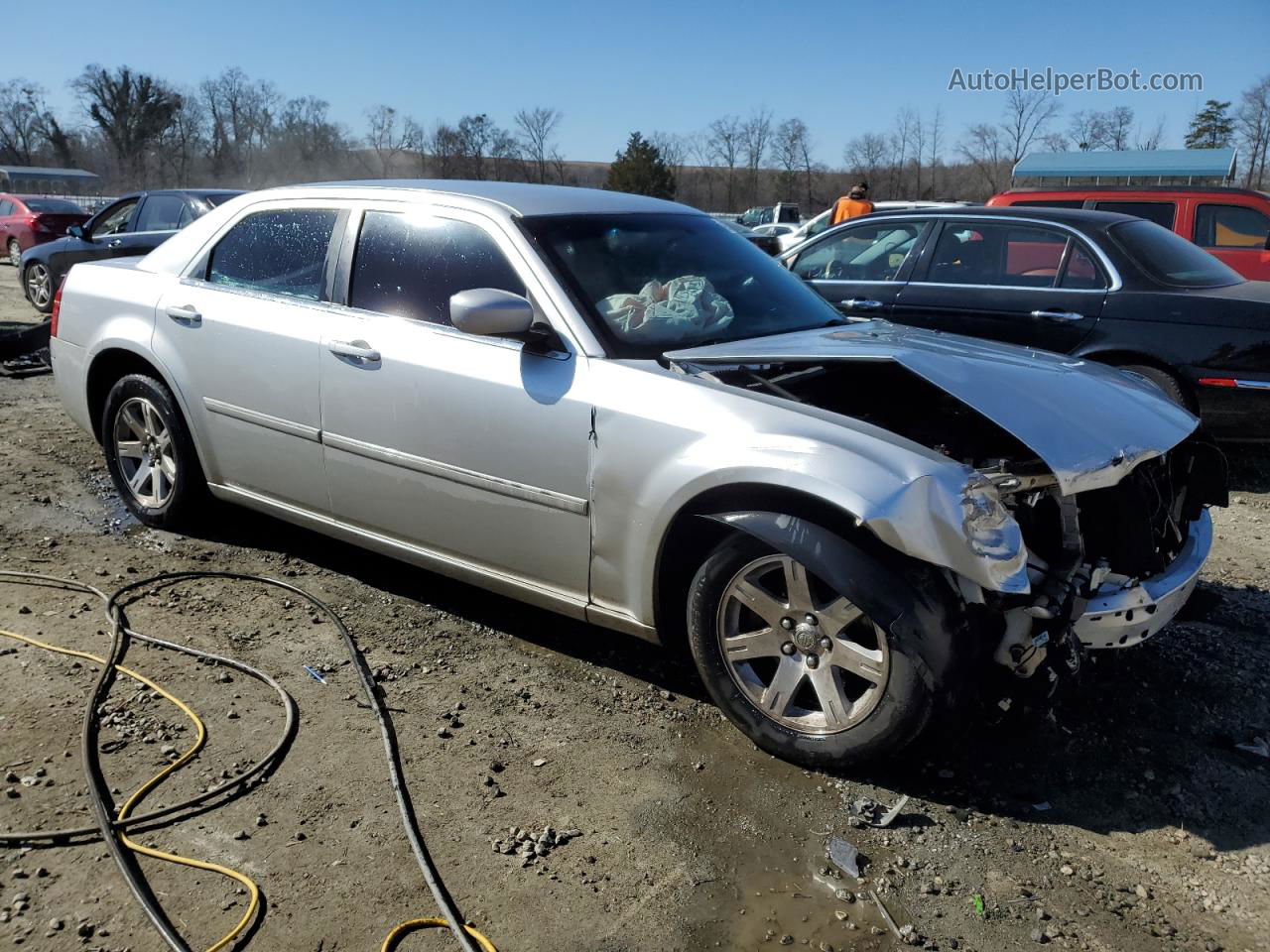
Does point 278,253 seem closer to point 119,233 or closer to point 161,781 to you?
point 161,781

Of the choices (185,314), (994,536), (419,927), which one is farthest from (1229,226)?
(419,927)

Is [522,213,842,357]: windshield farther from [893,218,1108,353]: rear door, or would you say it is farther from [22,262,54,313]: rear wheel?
[22,262,54,313]: rear wheel

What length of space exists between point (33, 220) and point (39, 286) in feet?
20.4

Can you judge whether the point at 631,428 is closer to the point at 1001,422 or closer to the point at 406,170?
the point at 1001,422

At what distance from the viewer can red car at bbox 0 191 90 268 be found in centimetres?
1755

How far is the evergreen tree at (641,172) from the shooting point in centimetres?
5369

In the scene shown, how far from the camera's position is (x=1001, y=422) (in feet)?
9.59

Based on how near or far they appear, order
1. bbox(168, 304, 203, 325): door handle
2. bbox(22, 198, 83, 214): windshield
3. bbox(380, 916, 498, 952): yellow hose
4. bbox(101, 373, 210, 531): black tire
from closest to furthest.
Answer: bbox(380, 916, 498, 952): yellow hose → bbox(168, 304, 203, 325): door handle → bbox(101, 373, 210, 531): black tire → bbox(22, 198, 83, 214): windshield

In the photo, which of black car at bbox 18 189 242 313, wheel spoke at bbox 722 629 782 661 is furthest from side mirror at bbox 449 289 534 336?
black car at bbox 18 189 242 313

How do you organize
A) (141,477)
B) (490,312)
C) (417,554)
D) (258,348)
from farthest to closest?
(141,477) < (258,348) < (417,554) < (490,312)

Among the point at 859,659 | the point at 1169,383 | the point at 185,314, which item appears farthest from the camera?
the point at 1169,383

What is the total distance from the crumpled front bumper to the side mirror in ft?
6.40

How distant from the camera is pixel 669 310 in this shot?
3.74 meters

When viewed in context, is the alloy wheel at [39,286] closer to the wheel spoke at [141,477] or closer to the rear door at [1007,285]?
the wheel spoke at [141,477]
